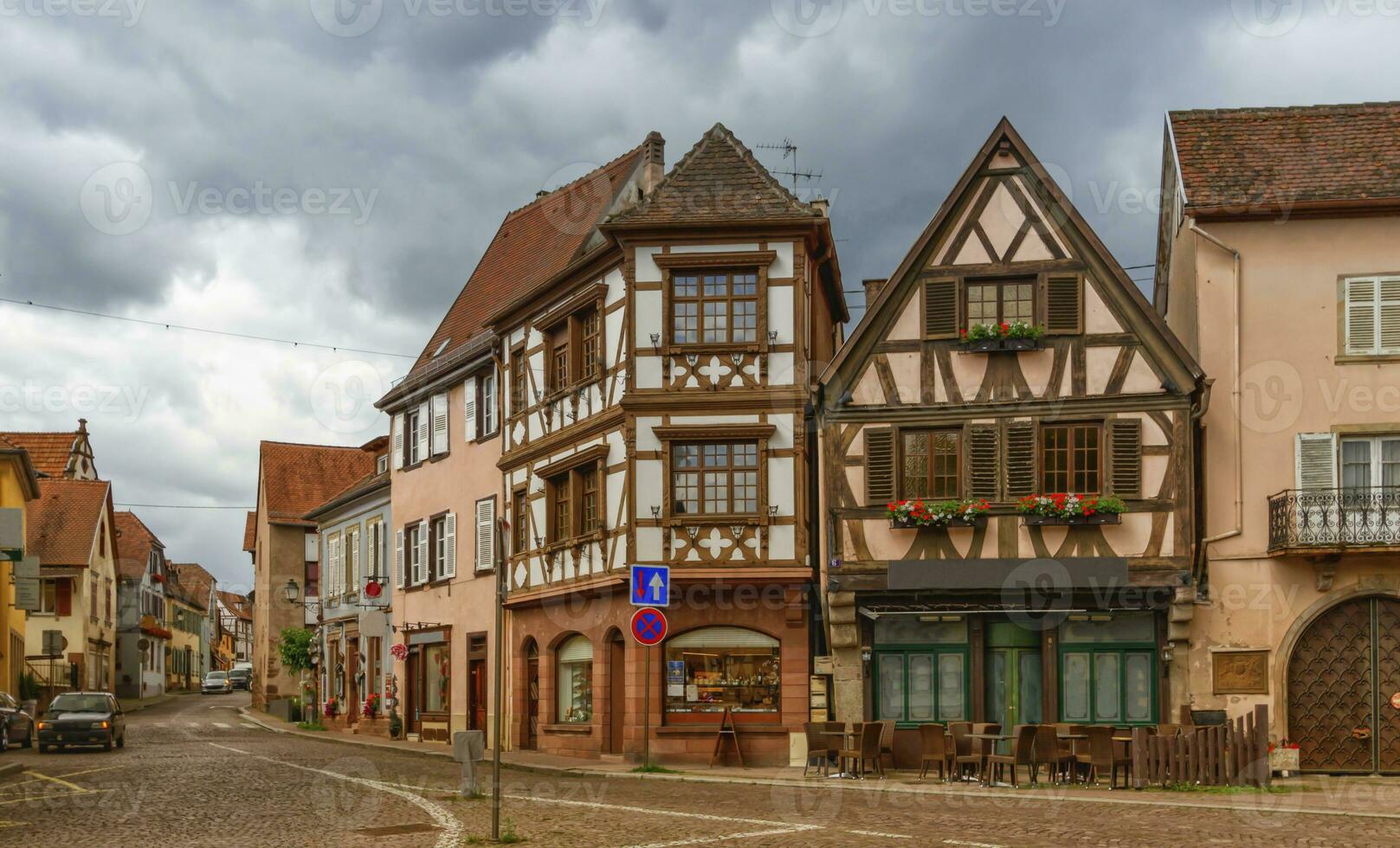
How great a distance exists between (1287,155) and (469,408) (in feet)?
62.4

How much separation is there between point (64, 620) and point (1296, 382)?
5168 cm

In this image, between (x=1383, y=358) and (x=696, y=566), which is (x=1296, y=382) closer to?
(x=1383, y=358)

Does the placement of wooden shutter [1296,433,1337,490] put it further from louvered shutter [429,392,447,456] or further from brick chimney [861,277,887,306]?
louvered shutter [429,392,447,456]

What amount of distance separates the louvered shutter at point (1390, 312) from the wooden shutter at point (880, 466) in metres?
8.32

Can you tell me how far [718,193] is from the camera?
98.1 feet

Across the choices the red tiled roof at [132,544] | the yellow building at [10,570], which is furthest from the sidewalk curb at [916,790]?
the red tiled roof at [132,544]

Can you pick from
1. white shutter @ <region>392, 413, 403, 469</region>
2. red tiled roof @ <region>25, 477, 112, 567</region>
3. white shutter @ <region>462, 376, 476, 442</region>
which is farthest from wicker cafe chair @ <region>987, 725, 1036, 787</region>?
red tiled roof @ <region>25, 477, 112, 567</region>

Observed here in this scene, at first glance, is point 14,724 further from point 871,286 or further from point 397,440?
point 871,286

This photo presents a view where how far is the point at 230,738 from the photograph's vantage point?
125 ft

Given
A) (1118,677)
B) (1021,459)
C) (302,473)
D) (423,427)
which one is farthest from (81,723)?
(302,473)

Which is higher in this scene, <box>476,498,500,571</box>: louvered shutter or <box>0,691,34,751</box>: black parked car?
<box>476,498,500,571</box>: louvered shutter

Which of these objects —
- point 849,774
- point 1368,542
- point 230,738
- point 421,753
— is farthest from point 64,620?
point 1368,542

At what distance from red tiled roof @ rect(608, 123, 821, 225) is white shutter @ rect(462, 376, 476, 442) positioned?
985 cm

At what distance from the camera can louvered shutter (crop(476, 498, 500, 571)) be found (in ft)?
119
